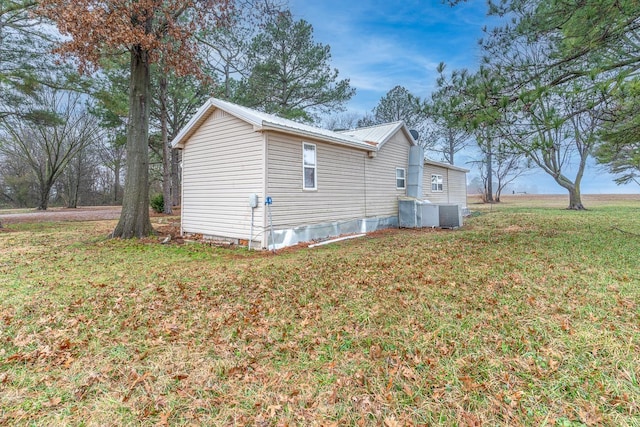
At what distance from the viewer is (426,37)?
9266 mm

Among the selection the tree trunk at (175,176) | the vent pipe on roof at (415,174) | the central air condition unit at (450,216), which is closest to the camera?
the central air condition unit at (450,216)

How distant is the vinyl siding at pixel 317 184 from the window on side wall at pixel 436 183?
294 inches

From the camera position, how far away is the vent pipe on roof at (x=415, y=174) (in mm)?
13609

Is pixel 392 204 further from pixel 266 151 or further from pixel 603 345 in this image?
pixel 603 345

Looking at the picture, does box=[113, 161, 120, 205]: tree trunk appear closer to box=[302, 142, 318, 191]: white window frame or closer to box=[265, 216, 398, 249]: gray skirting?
box=[302, 142, 318, 191]: white window frame

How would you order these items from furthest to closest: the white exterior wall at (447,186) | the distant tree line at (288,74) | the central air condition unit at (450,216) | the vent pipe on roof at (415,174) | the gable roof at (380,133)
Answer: the white exterior wall at (447,186)
the vent pipe on roof at (415,174)
the central air condition unit at (450,216)
the gable roof at (380,133)
the distant tree line at (288,74)

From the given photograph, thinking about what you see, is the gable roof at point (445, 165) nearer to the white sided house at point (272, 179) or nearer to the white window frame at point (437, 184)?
the white window frame at point (437, 184)

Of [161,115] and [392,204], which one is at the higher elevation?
[161,115]

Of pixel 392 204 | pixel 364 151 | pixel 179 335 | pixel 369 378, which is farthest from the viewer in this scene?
pixel 392 204

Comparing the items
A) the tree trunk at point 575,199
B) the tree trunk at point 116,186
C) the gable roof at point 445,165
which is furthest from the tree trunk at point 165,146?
the tree trunk at point 575,199

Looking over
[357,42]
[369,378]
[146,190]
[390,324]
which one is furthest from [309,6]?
[369,378]

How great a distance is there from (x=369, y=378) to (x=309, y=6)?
10692mm

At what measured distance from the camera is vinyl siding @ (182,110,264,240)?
26.5 ft

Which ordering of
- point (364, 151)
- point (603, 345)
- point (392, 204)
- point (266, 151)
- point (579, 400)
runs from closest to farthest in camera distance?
point (579, 400), point (603, 345), point (266, 151), point (364, 151), point (392, 204)
